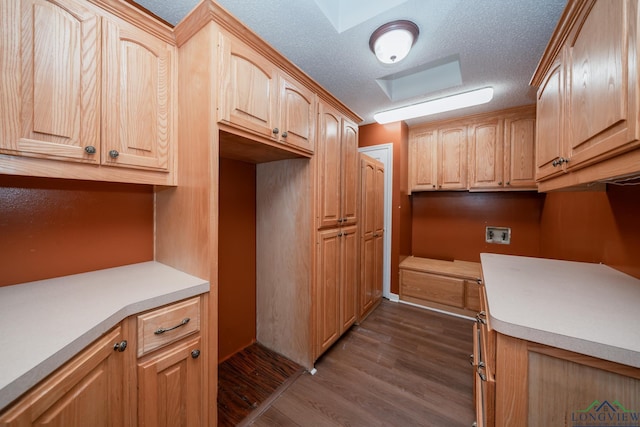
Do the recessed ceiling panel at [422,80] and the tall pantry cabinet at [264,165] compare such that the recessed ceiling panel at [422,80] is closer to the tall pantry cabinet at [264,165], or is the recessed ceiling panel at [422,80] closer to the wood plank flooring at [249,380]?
the tall pantry cabinet at [264,165]

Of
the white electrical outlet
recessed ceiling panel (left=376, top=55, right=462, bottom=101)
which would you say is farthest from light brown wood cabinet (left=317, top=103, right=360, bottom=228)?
the white electrical outlet

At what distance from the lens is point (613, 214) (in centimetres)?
139

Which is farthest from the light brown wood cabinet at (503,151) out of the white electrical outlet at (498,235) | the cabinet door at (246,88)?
the cabinet door at (246,88)

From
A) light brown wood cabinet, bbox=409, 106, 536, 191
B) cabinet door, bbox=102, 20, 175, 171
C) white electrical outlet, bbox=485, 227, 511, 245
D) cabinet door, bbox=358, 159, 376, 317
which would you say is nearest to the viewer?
cabinet door, bbox=102, 20, 175, 171

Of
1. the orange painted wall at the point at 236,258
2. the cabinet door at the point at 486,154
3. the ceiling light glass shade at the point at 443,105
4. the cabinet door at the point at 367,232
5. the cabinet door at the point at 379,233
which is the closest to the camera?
the orange painted wall at the point at 236,258

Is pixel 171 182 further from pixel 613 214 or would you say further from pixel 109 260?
pixel 613 214

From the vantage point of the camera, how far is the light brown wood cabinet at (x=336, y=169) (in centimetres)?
184

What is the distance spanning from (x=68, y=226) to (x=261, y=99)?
1210mm

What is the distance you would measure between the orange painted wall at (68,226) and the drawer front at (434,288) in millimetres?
2878

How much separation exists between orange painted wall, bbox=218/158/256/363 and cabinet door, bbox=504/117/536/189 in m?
2.92

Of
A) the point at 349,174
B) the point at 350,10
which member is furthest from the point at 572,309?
the point at 350,10

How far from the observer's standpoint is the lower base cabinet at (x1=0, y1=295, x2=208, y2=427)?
2.09 feet

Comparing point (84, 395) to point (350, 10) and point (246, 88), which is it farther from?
point (350, 10)

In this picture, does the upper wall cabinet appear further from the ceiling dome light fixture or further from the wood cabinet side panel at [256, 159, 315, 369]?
the ceiling dome light fixture
